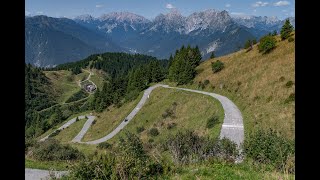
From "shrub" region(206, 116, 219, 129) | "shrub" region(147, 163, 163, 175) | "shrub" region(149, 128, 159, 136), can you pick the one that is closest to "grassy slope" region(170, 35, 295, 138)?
"shrub" region(206, 116, 219, 129)

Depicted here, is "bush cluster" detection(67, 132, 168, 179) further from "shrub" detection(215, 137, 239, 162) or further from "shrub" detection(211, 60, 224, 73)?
"shrub" detection(211, 60, 224, 73)

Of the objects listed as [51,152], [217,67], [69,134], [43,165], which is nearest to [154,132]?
[51,152]

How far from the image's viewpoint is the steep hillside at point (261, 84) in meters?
37.7

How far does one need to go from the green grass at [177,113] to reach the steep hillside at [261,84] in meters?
4.36

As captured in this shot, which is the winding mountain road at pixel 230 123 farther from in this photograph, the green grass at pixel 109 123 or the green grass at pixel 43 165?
the green grass at pixel 43 165

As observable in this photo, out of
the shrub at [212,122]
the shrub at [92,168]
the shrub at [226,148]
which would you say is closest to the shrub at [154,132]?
the shrub at [212,122]

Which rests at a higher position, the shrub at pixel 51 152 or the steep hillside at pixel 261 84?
the steep hillside at pixel 261 84

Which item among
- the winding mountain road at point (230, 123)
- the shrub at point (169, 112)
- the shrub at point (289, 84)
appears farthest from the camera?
the shrub at point (169, 112)

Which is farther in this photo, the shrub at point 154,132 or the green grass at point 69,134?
the green grass at point 69,134
